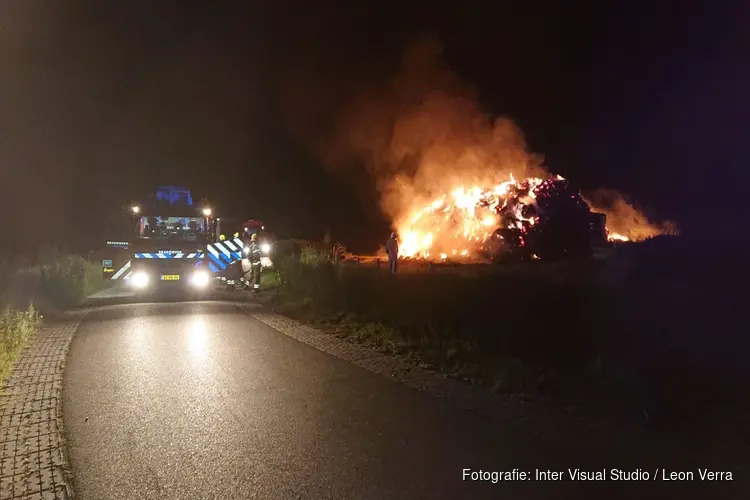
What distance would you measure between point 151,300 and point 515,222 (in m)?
18.6

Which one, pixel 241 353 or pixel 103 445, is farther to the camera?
pixel 241 353

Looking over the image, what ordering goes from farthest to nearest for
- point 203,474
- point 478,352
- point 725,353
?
point 478,352 < point 725,353 < point 203,474

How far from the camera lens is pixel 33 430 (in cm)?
624

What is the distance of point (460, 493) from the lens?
4586 millimetres

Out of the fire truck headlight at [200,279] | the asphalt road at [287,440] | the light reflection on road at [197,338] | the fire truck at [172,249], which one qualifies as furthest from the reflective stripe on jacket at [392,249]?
the asphalt road at [287,440]

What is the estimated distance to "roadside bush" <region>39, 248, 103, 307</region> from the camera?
16.5 meters

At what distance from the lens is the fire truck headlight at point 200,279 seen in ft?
Result: 65.7

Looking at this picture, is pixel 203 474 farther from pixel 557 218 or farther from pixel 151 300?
pixel 557 218

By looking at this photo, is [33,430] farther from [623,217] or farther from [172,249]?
[623,217]

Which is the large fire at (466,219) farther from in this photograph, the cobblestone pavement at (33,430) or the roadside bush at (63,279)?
the cobblestone pavement at (33,430)

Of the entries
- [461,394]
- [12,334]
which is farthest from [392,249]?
[461,394]

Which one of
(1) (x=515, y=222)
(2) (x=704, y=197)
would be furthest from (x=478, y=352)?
(2) (x=704, y=197)

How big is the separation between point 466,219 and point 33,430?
2802 centimetres

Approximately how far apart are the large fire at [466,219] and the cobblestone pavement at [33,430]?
2401 cm
